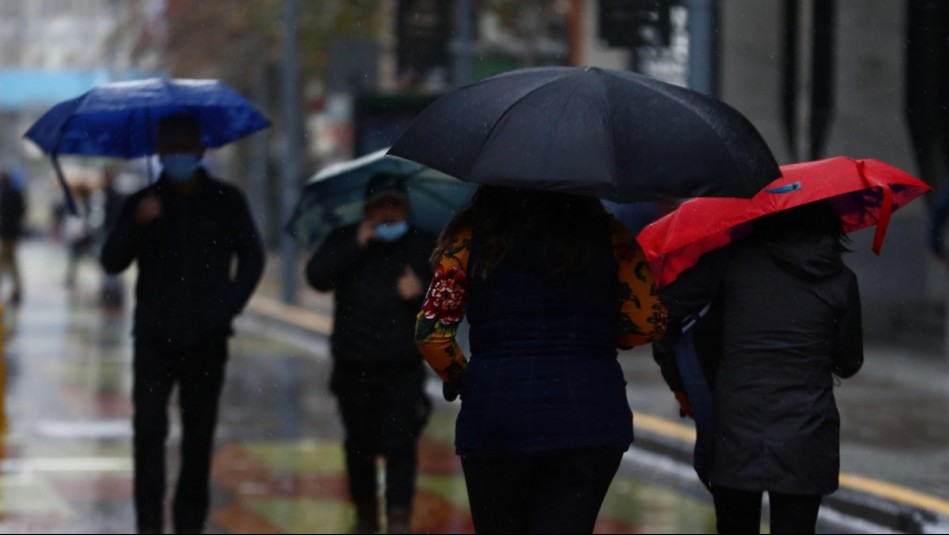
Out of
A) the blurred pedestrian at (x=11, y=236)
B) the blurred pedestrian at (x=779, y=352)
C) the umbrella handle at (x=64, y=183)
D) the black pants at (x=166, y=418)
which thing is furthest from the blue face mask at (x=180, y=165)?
the blurred pedestrian at (x=11, y=236)

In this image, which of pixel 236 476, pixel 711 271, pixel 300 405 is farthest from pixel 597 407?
pixel 300 405

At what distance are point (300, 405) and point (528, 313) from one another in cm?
920

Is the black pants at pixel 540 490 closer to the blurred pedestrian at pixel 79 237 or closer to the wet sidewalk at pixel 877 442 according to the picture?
the wet sidewalk at pixel 877 442

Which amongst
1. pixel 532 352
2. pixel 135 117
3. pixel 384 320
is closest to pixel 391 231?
pixel 384 320

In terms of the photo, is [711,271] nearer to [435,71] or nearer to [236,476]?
[236,476]

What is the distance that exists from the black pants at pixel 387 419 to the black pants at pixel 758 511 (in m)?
2.30

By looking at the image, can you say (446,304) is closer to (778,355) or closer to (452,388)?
(452,388)

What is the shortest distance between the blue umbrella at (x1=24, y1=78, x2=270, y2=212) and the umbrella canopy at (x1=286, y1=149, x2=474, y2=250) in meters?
0.46

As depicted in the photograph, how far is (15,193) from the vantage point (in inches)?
1017

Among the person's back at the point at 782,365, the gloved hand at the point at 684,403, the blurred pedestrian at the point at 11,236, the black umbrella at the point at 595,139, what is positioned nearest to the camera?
the black umbrella at the point at 595,139

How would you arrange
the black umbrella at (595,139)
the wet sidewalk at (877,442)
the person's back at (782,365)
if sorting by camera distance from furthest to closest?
the wet sidewalk at (877,442), the person's back at (782,365), the black umbrella at (595,139)

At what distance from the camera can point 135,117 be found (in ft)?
25.3

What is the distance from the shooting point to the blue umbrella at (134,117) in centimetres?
728

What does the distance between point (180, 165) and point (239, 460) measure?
371 centimetres
